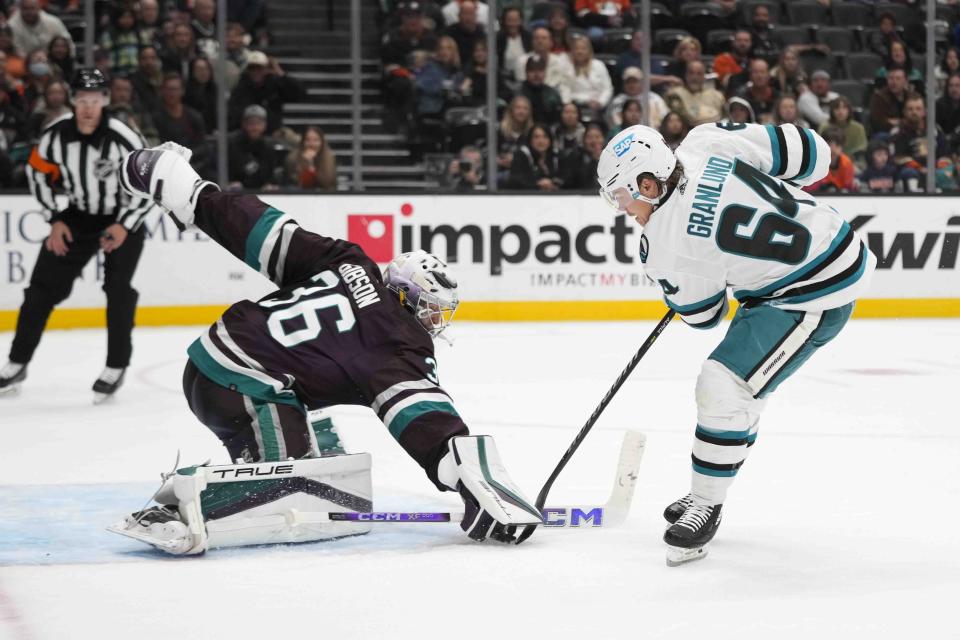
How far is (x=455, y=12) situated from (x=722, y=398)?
691cm

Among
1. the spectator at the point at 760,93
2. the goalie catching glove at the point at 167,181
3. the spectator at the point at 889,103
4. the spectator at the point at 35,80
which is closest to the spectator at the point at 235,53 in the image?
the spectator at the point at 35,80

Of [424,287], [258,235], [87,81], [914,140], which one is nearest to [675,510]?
[424,287]

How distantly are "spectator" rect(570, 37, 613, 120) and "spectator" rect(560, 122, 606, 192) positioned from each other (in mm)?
319

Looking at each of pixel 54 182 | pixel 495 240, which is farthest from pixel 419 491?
pixel 495 240

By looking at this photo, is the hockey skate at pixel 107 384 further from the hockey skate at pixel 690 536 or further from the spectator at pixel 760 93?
the spectator at pixel 760 93

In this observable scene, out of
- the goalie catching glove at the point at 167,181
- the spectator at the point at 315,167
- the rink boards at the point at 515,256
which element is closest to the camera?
the goalie catching glove at the point at 167,181

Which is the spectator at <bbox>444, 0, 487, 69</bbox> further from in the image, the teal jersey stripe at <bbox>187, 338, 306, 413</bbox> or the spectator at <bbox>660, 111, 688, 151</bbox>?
the teal jersey stripe at <bbox>187, 338, 306, 413</bbox>

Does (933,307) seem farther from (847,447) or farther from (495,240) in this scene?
(847,447)

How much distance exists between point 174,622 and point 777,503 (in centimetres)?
180

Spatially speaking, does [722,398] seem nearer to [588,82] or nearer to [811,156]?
[811,156]

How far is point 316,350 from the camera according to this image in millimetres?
3215

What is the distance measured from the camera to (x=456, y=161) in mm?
9102

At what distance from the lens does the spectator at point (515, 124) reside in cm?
912

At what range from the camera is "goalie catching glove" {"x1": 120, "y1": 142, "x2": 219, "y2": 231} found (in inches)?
131
